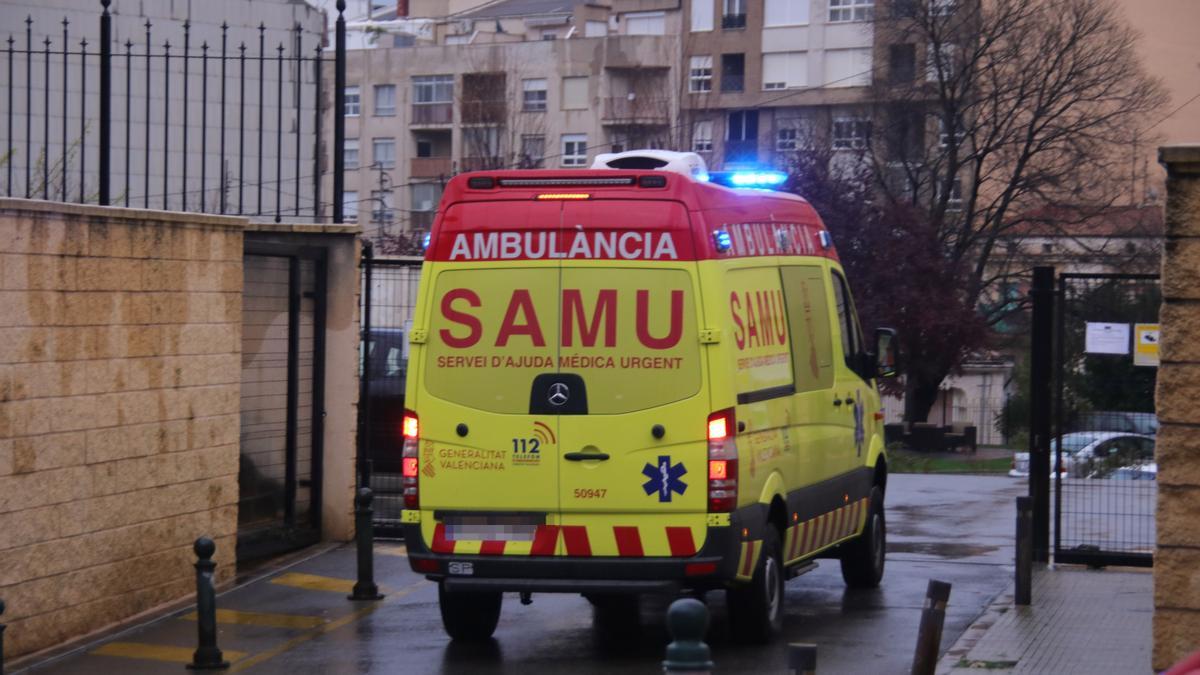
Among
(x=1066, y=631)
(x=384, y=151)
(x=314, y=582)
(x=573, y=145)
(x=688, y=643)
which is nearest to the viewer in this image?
(x=688, y=643)

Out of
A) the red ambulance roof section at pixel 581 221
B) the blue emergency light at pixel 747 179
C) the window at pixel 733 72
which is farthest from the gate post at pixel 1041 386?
the window at pixel 733 72

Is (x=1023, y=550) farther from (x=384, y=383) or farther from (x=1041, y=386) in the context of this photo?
(x=384, y=383)

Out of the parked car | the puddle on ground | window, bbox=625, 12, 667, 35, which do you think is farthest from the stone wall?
window, bbox=625, 12, 667, 35

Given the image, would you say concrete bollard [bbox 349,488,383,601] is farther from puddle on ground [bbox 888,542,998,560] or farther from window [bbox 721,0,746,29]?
window [bbox 721,0,746,29]

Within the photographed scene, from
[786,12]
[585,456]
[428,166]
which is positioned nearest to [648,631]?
[585,456]

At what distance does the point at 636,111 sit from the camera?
70000 mm

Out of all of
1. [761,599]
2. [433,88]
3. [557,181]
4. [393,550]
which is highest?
[433,88]

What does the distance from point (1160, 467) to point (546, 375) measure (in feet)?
11.0

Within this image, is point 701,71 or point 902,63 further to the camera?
point 701,71

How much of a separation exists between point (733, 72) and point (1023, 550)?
66.4 meters

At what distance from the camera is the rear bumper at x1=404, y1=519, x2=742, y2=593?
30.9ft

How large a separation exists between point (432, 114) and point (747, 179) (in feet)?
233

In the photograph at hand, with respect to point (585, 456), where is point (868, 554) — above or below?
A: below

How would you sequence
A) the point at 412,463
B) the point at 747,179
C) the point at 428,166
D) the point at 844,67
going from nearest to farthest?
1. the point at 412,463
2. the point at 747,179
3. the point at 844,67
4. the point at 428,166
